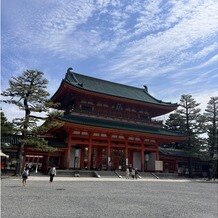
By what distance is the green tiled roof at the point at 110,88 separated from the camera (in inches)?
1723

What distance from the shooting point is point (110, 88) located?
47.1m

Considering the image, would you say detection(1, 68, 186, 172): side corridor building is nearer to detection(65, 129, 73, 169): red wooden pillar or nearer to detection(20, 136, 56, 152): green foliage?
detection(65, 129, 73, 169): red wooden pillar

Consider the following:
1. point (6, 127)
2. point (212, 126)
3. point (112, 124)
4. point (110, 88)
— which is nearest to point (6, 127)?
point (6, 127)

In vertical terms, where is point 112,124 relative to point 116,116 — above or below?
below

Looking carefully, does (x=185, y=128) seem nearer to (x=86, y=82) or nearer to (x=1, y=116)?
(x=86, y=82)

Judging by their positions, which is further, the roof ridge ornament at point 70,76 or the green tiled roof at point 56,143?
the roof ridge ornament at point 70,76

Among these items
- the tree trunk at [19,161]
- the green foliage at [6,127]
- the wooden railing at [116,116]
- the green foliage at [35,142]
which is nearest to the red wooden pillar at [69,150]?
the wooden railing at [116,116]

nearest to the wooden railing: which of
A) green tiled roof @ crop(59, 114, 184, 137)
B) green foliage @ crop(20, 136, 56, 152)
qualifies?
green tiled roof @ crop(59, 114, 184, 137)

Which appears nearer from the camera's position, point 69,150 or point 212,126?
point 69,150

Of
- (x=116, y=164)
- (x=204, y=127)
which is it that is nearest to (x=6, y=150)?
(x=116, y=164)

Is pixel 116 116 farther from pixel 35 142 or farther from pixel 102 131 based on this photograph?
pixel 35 142

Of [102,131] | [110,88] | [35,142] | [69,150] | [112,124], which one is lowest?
[69,150]

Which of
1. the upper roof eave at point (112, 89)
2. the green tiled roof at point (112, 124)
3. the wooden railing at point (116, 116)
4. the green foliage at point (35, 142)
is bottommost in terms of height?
the green foliage at point (35, 142)

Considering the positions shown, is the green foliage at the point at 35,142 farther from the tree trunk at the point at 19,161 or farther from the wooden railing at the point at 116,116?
the wooden railing at the point at 116,116
